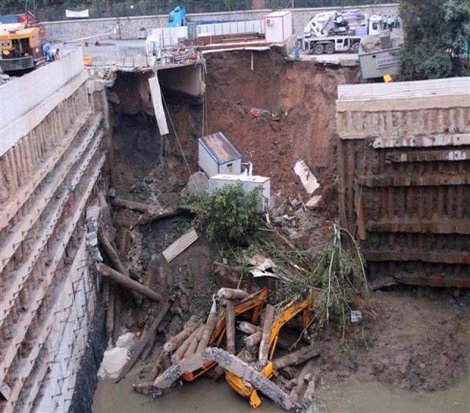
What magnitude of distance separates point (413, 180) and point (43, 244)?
9000 mm

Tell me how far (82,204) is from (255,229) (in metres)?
4.51

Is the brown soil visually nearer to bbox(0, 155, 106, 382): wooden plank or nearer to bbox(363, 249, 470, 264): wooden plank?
bbox(363, 249, 470, 264): wooden plank

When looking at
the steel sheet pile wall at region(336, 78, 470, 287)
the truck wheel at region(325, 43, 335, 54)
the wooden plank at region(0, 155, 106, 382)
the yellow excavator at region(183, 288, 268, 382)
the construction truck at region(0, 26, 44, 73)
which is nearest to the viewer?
the wooden plank at region(0, 155, 106, 382)

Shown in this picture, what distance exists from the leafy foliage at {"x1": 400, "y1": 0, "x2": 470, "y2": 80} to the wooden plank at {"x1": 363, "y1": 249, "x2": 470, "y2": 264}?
7.02m

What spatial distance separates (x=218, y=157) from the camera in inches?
756

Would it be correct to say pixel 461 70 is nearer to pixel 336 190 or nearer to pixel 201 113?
pixel 336 190

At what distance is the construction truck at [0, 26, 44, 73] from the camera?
66.6 ft

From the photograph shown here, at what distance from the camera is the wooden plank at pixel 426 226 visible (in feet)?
52.9

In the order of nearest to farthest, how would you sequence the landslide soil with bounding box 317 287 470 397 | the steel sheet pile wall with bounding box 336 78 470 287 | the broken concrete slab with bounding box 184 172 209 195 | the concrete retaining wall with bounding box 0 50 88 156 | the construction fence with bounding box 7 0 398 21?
the concrete retaining wall with bounding box 0 50 88 156 < the landslide soil with bounding box 317 287 470 397 < the steel sheet pile wall with bounding box 336 78 470 287 < the broken concrete slab with bounding box 184 172 209 195 < the construction fence with bounding box 7 0 398 21

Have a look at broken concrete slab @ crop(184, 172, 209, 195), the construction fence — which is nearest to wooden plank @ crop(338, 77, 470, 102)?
broken concrete slab @ crop(184, 172, 209, 195)

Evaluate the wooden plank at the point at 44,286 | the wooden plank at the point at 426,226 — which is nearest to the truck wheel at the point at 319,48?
the wooden plank at the point at 426,226

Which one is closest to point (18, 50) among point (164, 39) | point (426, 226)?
point (164, 39)

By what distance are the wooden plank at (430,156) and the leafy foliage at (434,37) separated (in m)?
6.03

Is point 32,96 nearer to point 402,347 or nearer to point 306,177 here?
point 306,177
